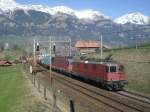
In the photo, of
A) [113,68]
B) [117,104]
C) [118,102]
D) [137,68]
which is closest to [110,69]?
[113,68]

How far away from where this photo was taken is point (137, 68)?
6228 centimetres

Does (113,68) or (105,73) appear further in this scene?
(105,73)

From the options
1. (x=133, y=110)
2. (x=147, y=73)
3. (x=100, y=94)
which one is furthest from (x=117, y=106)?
(x=147, y=73)

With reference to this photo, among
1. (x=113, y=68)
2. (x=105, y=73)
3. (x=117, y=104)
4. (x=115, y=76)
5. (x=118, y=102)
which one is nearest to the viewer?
(x=117, y=104)

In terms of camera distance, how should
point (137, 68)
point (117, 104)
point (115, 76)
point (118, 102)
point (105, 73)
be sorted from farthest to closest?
point (137, 68) → point (105, 73) → point (115, 76) → point (118, 102) → point (117, 104)

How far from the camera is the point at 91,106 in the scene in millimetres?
38562

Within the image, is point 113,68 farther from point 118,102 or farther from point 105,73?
point 118,102

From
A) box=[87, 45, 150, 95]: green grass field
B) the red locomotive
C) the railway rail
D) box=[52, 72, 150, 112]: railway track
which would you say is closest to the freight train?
the red locomotive

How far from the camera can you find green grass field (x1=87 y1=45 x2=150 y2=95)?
52.1m

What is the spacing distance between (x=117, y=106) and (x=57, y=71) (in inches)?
2511

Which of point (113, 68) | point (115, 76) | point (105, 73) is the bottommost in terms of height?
point (115, 76)

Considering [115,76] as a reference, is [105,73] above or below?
above

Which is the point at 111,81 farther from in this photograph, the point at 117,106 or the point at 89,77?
the point at 117,106

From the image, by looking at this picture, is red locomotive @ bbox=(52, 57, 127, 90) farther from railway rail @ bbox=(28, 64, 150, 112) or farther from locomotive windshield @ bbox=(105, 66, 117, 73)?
railway rail @ bbox=(28, 64, 150, 112)
